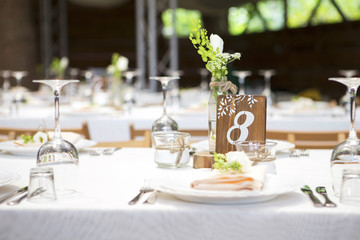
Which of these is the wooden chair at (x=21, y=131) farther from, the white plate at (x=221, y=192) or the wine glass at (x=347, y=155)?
the wine glass at (x=347, y=155)

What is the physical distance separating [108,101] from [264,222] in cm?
404

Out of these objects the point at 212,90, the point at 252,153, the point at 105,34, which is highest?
the point at 105,34

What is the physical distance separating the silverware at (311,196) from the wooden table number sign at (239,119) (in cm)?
29

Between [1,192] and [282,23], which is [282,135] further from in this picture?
[282,23]

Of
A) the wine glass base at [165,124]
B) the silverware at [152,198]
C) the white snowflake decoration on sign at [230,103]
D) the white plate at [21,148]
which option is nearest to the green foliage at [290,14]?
the wine glass base at [165,124]

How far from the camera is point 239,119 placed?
67.0 inches

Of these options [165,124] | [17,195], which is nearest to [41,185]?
[17,195]

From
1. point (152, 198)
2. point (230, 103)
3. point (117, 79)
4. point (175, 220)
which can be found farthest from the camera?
point (117, 79)

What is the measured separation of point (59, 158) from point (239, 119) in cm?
59

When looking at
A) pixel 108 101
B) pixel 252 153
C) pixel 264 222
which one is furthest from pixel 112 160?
pixel 108 101

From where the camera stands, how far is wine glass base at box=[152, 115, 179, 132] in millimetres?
2303

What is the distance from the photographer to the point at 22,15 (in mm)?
14742

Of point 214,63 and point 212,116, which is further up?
point 214,63

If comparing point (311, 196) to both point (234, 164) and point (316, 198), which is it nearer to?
point (316, 198)
